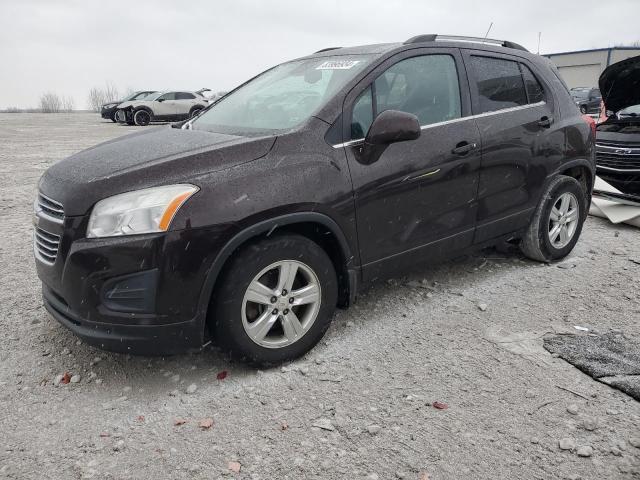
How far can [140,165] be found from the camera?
268cm

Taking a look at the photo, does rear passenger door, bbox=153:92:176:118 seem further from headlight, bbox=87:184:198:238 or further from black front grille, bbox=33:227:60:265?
headlight, bbox=87:184:198:238

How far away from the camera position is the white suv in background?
2353 cm

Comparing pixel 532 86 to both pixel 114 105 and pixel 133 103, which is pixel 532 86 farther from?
pixel 114 105

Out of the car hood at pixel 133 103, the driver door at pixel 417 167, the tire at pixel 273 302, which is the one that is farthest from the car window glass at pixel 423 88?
the car hood at pixel 133 103

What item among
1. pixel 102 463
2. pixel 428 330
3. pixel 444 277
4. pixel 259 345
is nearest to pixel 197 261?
pixel 259 345

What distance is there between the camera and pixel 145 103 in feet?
77.8

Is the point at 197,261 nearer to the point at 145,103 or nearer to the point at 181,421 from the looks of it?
the point at 181,421

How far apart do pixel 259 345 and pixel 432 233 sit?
4.53ft

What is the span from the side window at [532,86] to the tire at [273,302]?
2.42m

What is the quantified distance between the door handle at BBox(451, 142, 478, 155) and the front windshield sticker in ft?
2.81

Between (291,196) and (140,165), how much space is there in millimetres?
767

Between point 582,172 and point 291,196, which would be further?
point 582,172

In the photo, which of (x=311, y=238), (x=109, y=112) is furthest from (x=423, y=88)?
(x=109, y=112)

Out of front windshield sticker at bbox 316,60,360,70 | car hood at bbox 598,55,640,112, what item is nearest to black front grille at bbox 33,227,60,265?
front windshield sticker at bbox 316,60,360,70
